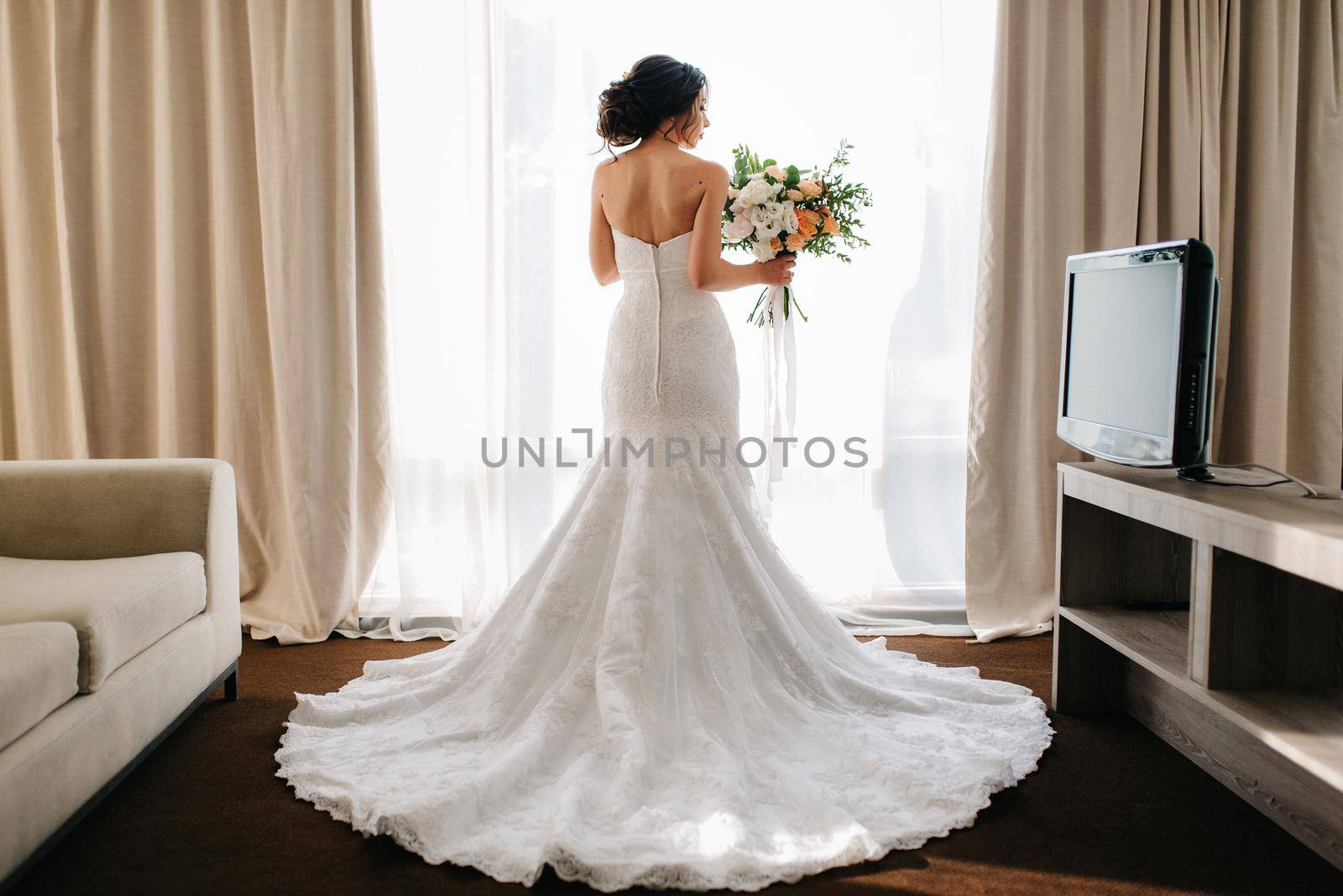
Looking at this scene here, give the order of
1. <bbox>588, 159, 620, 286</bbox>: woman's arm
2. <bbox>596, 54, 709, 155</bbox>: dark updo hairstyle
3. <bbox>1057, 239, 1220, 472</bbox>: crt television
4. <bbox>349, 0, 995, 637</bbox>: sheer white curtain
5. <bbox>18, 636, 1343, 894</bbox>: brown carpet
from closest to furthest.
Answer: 1. <bbox>18, 636, 1343, 894</bbox>: brown carpet
2. <bbox>1057, 239, 1220, 472</bbox>: crt television
3. <bbox>596, 54, 709, 155</bbox>: dark updo hairstyle
4. <bbox>588, 159, 620, 286</bbox>: woman's arm
5. <bbox>349, 0, 995, 637</bbox>: sheer white curtain

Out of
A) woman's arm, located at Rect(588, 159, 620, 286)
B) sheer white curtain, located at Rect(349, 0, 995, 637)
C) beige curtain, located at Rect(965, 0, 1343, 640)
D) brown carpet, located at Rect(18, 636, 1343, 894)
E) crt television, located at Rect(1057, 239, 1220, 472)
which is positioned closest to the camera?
brown carpet, located at Rect(18, 636, 1343, 894)

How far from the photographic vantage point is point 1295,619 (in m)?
2.05

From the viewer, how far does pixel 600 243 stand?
9.45 feet

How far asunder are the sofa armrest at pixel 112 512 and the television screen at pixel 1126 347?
8.62 ft

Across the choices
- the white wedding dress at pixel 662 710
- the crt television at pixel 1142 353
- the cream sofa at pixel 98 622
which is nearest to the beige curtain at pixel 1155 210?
the crt television at pixel 1142 353

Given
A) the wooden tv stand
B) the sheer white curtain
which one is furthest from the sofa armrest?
the wooden tv stand

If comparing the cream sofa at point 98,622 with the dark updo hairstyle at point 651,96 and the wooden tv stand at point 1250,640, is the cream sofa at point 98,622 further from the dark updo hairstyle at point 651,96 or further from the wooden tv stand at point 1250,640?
the wooden tv stand at point 1250,640

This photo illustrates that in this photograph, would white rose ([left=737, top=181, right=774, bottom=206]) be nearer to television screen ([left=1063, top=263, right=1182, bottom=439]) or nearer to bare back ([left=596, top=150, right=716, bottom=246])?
bare back ([left=596, top=150, right=716, bottom=246])

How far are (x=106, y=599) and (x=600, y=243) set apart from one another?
165cm

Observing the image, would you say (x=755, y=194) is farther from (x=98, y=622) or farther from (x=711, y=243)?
(x=98, y=622)

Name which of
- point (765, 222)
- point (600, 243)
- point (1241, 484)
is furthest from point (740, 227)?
point (1241, 484)

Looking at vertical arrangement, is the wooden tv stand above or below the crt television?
below

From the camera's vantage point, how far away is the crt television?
A: 224 centimetres

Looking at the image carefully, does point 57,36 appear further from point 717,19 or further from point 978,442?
point 978,442
